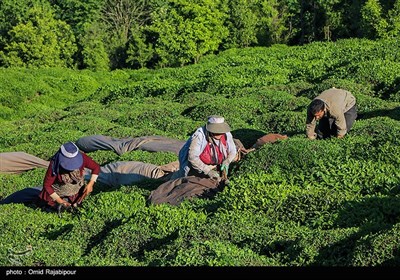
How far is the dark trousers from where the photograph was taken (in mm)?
14609

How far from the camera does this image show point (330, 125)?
48.0ft

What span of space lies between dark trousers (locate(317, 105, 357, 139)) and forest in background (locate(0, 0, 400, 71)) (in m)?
42.4

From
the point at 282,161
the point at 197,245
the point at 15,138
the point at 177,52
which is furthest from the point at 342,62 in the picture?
the point at 177,52

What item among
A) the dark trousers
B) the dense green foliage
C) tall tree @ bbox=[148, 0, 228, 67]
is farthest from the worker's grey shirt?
tall tree @ bbox=[148, 0, 228, 67]

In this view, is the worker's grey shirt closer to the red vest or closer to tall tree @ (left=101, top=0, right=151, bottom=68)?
the red vest

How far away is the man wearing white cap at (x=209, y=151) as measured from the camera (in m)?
12.5

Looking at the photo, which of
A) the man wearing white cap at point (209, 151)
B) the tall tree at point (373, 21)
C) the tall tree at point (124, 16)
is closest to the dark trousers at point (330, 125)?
the man wearing white cap at point (209, 151)

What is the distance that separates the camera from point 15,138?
2255cm

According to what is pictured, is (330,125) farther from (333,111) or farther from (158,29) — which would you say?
(158,29)

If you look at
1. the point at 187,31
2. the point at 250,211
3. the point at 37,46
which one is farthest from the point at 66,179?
the point at 37,46

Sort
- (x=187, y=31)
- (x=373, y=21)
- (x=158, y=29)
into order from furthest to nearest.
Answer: (x=158, y=29), (x=187, y=31), (x=373, y=21)

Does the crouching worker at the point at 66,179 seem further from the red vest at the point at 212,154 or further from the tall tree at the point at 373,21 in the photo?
the tall tree at the point at 373,21

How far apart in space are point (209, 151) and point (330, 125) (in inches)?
120

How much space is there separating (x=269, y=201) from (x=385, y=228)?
218cm
